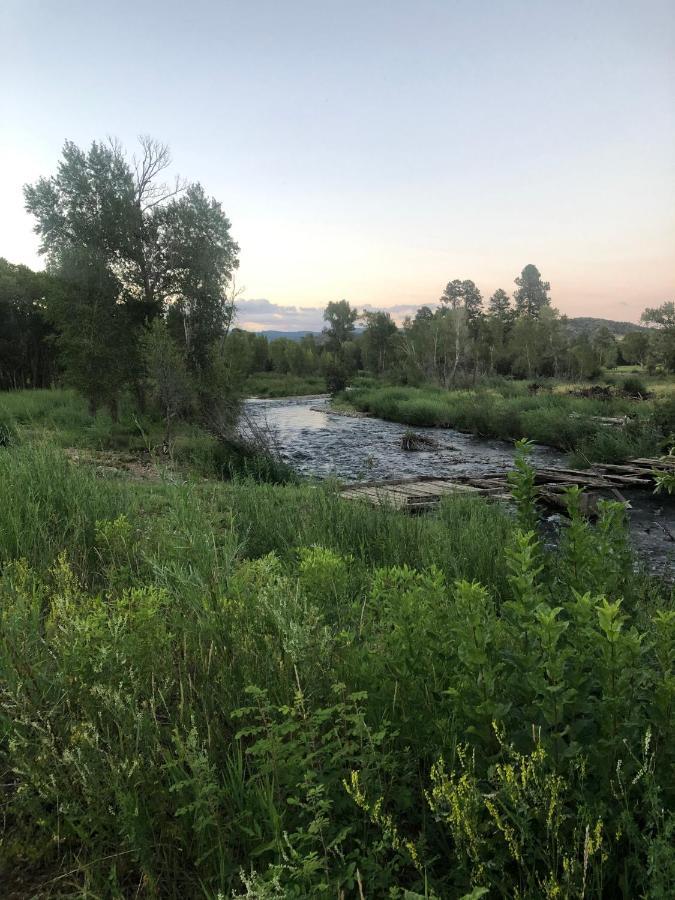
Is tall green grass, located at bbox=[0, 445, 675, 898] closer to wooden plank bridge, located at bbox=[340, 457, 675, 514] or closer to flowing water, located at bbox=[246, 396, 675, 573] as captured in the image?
flowing water, located at bbox=[246, 396, 675, 573]

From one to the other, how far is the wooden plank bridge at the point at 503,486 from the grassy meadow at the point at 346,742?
701cm

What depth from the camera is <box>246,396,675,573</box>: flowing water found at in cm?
1059

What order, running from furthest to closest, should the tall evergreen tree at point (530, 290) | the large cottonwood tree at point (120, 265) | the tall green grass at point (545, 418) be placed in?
1. the tall evergreen tree at point (530, 290)
2. the large cottonwood tree at point (120, 265)
3. the tall green grass at point (545, 418)

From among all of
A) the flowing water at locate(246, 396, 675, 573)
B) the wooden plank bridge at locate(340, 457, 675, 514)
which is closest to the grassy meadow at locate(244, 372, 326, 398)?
the flowing water at locate(246, 396, 675, 573)

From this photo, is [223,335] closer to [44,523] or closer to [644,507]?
[644,507]

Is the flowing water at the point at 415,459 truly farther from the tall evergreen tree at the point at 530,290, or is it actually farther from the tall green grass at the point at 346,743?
the tall evergreen tree at the point at 530,290

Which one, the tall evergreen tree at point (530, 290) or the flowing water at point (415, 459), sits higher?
the tall evergreen tree at point (530, 290)

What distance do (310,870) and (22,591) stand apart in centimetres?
234

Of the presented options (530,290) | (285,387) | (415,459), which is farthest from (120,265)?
(530,290)

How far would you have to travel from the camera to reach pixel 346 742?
177cm

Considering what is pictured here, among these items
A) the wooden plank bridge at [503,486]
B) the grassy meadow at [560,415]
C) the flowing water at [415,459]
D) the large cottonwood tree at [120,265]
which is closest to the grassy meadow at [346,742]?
the flowing water at [415,459]

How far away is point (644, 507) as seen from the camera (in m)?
12.4

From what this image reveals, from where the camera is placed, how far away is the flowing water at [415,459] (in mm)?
10586

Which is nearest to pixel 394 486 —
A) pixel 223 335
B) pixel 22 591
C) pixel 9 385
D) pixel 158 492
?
pixel 158 492
